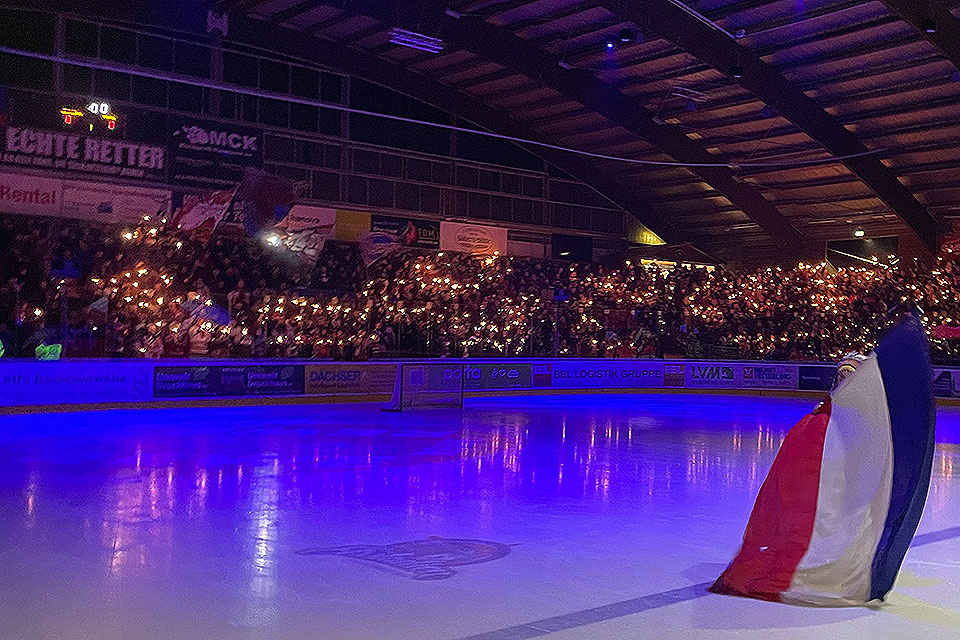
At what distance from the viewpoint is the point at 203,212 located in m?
22.6

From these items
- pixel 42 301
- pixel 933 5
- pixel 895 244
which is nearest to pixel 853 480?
pixel 933 5

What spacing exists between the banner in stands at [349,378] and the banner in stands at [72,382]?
11.6ft

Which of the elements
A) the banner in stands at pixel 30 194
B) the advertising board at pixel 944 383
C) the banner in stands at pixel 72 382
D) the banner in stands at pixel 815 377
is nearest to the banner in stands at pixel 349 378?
the banner in stands at pixel 72 382

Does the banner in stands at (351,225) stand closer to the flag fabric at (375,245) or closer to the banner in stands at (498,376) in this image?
the flag fabric at (375,245)

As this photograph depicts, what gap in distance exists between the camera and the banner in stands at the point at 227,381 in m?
17.5

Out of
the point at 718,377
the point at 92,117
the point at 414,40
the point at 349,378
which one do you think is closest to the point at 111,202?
the point at 92,117

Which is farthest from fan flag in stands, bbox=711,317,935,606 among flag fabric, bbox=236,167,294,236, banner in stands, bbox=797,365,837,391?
banner in stands, bbox=797,365,837,391

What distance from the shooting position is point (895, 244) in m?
27.4

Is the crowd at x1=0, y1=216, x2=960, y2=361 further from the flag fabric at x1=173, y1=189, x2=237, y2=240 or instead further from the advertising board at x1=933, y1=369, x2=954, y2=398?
the advertising board at x1=933, y1=369, x2=954, y2=398

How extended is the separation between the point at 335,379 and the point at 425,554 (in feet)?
45.8

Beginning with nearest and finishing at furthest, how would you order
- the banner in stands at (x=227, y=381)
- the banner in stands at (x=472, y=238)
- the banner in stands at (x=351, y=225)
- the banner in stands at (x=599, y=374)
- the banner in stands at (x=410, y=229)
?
the banner in stands at (x=227, y=381) → the banner in stands at (x=599, y=374) → the banner in stands at (x=351, y=225) → the banner in stands at (x=410, y=229) → the banner in stands at (x=472, y=238)

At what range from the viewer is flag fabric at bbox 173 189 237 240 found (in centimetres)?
2225

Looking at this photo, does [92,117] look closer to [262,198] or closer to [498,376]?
[262,198]

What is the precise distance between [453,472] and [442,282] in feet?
48.4
